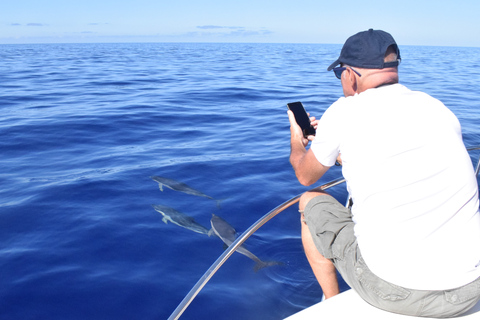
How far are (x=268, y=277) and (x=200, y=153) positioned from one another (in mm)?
3743

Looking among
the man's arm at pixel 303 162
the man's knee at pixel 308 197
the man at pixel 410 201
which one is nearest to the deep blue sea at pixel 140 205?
the man's knee at pixel 308 197

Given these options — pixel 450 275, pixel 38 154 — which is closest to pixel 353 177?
pixel 450 275

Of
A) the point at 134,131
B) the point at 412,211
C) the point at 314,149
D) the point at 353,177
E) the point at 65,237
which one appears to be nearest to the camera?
the point at 412,211

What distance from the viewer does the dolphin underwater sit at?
12.8 feet

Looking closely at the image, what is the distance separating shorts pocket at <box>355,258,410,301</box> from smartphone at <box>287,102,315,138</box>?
0.98 meters

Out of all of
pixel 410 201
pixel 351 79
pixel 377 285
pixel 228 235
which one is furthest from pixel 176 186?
pixel 410 201

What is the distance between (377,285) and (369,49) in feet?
3.72

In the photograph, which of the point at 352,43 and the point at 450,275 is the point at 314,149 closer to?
the point at 352,43

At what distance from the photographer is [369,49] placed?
2049mm

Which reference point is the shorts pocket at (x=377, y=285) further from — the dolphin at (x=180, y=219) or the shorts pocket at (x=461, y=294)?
the dolphin at (x=180, y=219)

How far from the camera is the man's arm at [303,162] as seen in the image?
85.4 inches

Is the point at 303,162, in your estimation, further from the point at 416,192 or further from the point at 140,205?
the point at 140,205

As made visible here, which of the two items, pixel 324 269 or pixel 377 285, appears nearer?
pixel 377 285

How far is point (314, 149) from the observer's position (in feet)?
6.89
